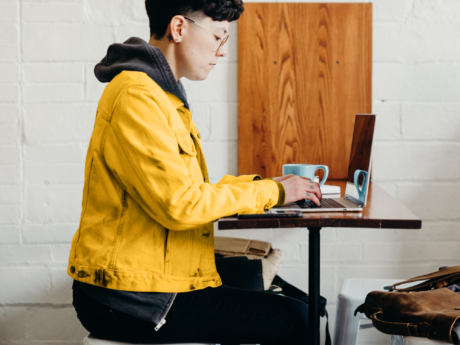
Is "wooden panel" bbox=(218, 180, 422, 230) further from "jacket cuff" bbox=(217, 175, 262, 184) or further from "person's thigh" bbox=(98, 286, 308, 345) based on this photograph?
"jacket cuff" bbox=(217, 175, 262, 184)

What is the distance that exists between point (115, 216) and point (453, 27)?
1460mm

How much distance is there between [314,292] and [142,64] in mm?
638

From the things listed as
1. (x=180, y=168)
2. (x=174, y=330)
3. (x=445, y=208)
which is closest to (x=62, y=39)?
(x=180, y=168)

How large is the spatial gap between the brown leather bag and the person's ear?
71cm

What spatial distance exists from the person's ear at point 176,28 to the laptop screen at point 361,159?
0.49 meters

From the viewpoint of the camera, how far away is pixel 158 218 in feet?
2.65

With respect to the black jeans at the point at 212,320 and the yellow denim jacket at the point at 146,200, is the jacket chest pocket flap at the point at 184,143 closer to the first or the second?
the yellow denim jacket at the point at 146,200

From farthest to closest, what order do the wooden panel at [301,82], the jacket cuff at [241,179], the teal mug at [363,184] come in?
1. the wooden panel at [301,82]
2. the jacket cuff at [241,179]
3. the teal mug at [363,184]

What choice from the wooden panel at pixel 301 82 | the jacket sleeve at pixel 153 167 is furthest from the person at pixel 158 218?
the wooden panel at pixel 301 82

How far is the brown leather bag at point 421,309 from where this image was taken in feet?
2.66

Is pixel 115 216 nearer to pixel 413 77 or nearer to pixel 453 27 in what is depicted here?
pixel 413 77

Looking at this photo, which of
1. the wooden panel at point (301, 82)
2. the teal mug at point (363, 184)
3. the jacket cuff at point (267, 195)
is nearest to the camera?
the jacket cuff at point (267, 195)

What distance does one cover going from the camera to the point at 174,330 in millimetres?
871

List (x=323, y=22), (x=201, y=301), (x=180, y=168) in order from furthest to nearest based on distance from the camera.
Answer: (x=323, y=22) → (x=201, y=301) → (x=180, y=168)
